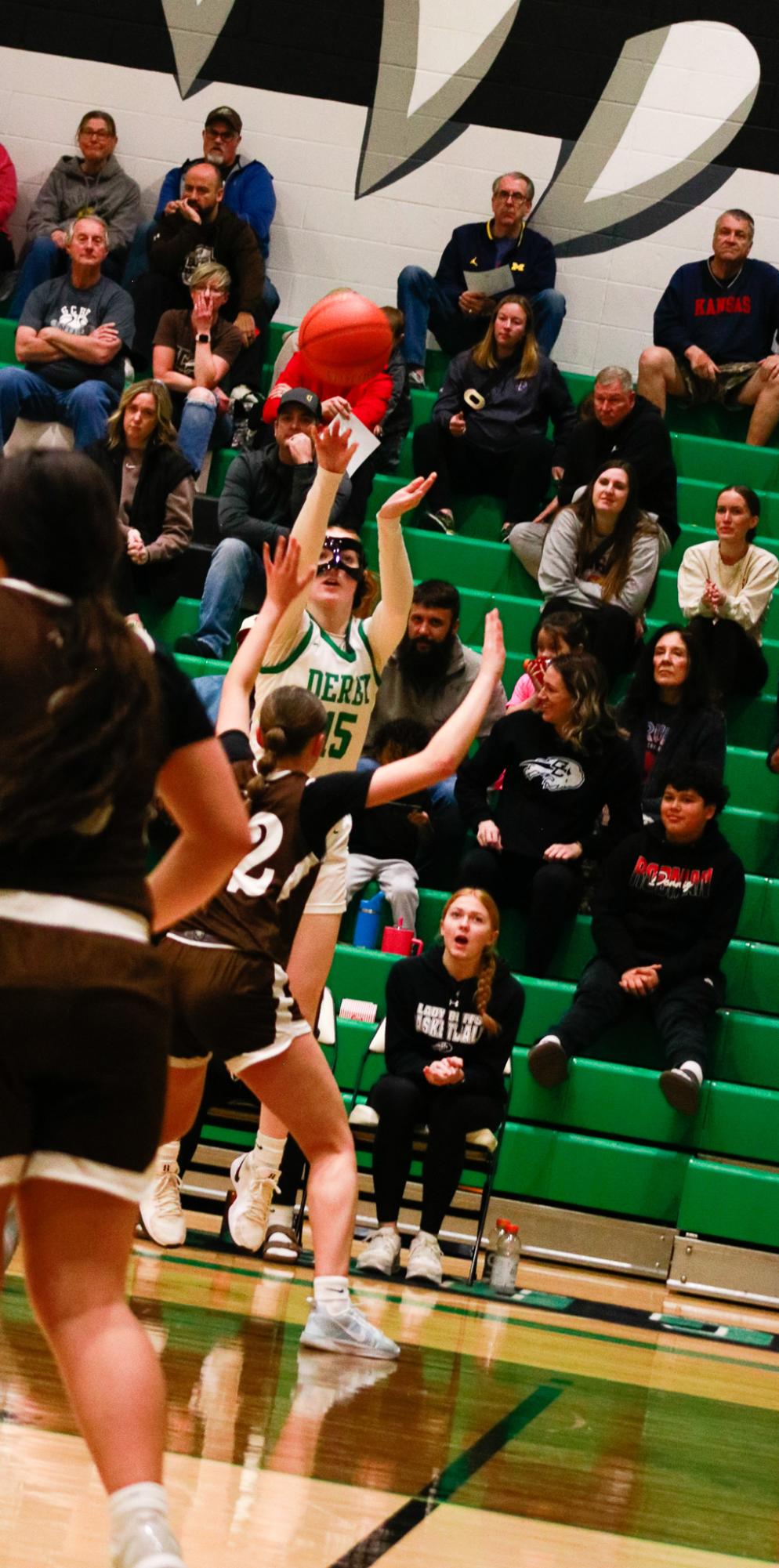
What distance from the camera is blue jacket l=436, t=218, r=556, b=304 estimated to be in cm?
979

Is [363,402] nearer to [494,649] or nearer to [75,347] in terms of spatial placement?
[75,347]

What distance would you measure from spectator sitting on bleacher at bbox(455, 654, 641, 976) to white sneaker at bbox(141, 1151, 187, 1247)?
6.77 ft

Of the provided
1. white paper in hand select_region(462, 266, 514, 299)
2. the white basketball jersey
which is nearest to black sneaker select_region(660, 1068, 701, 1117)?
the white basketball jersey

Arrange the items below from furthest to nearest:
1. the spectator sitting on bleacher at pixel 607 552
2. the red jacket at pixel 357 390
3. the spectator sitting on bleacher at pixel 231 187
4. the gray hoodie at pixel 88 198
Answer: the gray hoodie at pixel 88 198 < the spectator sitting on bleacher at pixel 231 187 < the red jacket at pixel 357 390 < the spectator sitting on bleacher at pixel 607 552

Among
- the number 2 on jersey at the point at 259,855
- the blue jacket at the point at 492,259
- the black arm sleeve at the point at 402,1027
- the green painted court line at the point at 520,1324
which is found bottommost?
the green painted court line at the point at 520,1324

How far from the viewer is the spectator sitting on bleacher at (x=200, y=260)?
937cm

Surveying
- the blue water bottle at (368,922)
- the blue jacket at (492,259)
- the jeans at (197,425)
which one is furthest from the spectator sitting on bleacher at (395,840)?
the blue jacket at (492,259)

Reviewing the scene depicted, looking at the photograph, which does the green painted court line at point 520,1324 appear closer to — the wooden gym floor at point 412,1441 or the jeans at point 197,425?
the wooden gym floor at point 412,1441

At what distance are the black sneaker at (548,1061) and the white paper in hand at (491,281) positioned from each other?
5034 mm

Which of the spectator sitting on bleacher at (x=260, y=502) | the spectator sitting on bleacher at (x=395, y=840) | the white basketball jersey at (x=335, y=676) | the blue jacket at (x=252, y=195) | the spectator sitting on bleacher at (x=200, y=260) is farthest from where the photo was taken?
the blue jacket at (x=252, y=195)

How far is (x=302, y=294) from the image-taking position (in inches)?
415

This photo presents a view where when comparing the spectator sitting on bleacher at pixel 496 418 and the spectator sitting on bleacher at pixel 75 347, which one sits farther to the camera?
the spectator sitting on bleacher at pixel 496 418

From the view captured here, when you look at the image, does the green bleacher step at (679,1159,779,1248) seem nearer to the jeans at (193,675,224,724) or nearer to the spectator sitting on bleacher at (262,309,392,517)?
the jeans at (193,675,224,724)

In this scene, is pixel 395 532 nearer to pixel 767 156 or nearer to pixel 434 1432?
pixel 434 1432
